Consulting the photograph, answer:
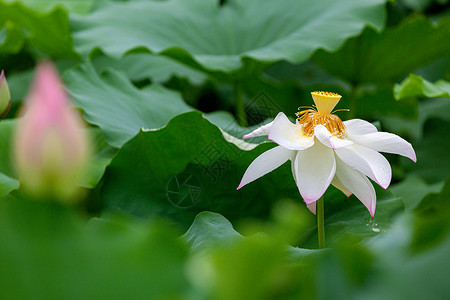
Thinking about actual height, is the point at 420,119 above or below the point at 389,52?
below

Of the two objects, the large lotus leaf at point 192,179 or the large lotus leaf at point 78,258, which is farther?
the large lotus leaf at point 192,179

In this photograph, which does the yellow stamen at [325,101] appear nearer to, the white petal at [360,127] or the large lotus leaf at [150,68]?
the white petal at [360,127]

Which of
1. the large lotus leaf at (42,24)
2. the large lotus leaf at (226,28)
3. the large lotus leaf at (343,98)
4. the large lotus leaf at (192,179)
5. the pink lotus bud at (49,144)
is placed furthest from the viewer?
the large lotus leaf at (343,98)

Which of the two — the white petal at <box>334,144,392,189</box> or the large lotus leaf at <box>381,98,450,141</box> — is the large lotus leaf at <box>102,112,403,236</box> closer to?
the white petal at <box>334,144,392,189</box>

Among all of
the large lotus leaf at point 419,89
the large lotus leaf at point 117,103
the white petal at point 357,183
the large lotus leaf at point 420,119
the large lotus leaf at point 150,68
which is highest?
the white petal at point 357,183

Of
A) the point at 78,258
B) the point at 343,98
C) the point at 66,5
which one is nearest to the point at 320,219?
the point at 78,258

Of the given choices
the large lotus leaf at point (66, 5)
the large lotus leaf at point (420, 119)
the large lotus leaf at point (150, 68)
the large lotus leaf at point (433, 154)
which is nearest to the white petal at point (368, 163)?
the large lotus leaf at point (433, 154)

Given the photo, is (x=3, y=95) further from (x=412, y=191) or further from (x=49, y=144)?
(x=412, y=191)

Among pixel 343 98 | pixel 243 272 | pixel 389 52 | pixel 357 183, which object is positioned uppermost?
pixel 243 272
